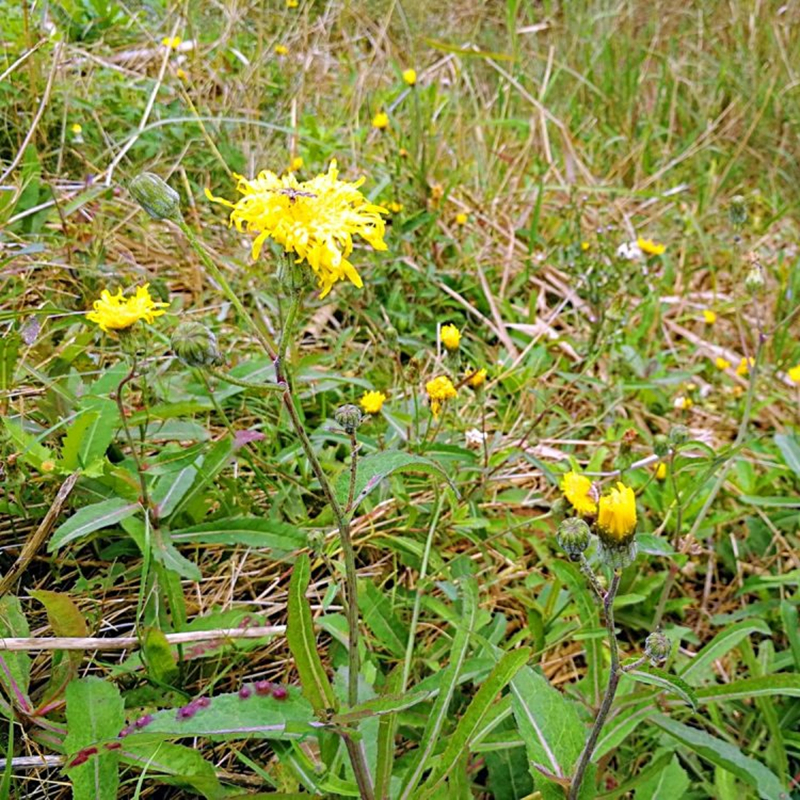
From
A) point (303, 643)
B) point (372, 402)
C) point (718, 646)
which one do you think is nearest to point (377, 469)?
point (303, 643)

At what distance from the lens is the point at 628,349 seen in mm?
2295

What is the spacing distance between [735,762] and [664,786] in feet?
0.41

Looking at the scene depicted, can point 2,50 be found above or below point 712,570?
above

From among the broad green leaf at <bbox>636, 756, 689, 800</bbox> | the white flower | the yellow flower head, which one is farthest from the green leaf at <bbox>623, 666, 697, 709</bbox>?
the white flower

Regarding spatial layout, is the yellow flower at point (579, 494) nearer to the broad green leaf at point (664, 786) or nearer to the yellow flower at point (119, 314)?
the broad green leaf at point (664, 786)

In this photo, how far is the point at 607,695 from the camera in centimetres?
95

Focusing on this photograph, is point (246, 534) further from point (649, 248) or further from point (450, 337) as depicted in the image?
point (649, 248)

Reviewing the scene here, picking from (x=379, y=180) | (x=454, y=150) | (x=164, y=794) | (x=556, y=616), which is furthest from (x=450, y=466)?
(x=454, y=150)

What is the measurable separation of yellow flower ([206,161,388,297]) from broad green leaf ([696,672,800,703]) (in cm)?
94

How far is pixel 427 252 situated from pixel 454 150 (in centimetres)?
84

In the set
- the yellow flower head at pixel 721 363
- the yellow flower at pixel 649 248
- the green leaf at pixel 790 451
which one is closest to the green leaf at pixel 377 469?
the green leaf at pixel 790 451

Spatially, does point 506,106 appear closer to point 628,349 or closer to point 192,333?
Answer: point 628,349

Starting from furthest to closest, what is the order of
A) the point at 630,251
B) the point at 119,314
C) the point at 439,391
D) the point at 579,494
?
1. the point at 630,251
2. the point at 439,391
3. the point at 579,494
4. the point at 119,314

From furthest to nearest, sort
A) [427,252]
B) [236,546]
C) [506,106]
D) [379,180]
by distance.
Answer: [506,106] → [379,180] → [427,252] → [236,546]
